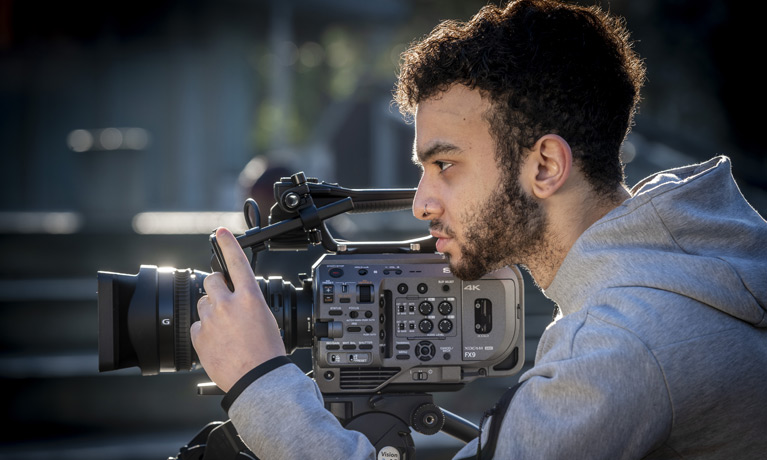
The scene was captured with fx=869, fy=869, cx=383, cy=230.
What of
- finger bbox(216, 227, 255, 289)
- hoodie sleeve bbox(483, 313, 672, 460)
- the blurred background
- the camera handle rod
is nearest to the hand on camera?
finger bbox(216, 227, 255, 289)

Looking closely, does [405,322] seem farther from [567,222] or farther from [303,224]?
[567,222]

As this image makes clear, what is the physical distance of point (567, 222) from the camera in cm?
179

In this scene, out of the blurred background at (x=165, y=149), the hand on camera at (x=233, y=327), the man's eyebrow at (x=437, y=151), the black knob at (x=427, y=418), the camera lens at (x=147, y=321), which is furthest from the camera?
the blurred background at (x=165, y=149)

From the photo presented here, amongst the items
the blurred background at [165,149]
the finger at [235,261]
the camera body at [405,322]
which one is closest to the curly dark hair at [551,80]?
the camera body at [405,322]

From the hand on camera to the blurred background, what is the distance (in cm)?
204

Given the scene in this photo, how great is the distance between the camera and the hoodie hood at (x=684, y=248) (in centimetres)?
151

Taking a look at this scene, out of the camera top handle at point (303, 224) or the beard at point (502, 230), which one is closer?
the beard at point (502, 230)

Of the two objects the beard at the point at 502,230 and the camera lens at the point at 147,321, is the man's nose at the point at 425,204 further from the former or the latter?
the camera lens at the point at 147,321

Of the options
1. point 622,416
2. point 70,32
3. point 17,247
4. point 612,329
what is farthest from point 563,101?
point 70,32

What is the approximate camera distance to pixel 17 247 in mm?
5918

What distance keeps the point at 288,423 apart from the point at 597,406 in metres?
0.56

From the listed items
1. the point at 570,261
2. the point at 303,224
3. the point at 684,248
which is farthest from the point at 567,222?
the point at 303,224

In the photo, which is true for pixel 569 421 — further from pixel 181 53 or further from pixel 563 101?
pixel 181 53

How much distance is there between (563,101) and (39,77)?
10.3 metres
